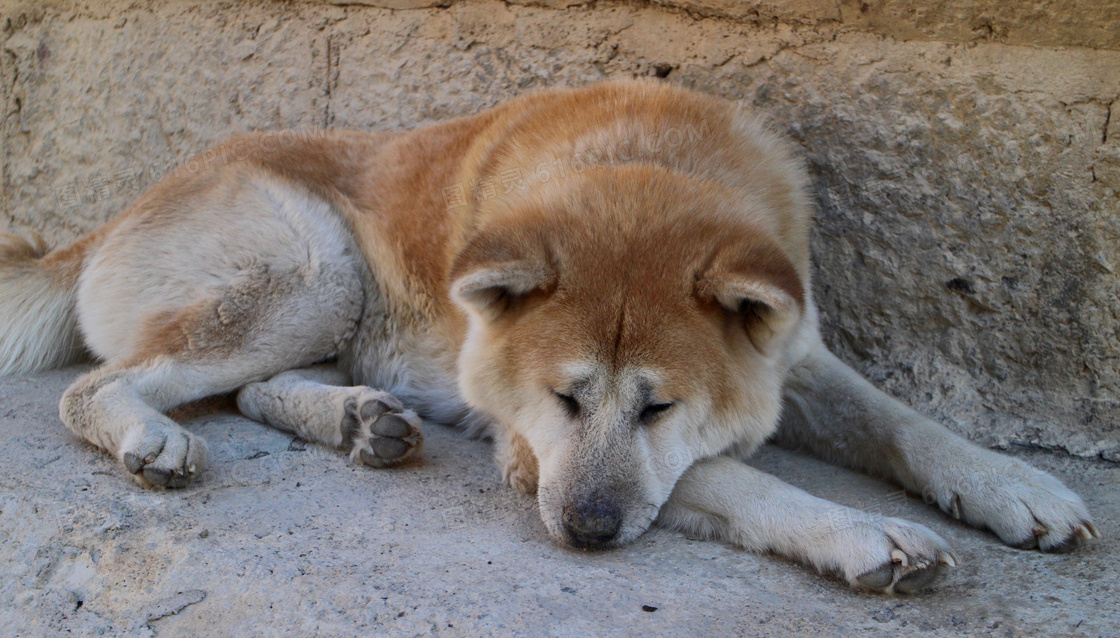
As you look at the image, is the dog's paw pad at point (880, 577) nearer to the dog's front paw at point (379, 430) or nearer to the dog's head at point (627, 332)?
the dog's head at point (627, 332)

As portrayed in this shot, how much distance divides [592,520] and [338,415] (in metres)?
1.17

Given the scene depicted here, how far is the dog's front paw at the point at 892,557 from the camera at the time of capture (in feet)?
7.27

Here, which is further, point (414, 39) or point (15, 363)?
point (414, 39)

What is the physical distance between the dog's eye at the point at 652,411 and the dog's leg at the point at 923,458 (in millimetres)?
921

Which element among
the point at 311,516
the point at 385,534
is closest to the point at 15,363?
the point at 311,516

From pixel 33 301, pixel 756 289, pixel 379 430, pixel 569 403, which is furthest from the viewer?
pixel 33 301

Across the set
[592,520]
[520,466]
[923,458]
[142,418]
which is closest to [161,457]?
[142,418]

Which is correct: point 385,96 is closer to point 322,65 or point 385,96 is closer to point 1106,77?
point 322,65

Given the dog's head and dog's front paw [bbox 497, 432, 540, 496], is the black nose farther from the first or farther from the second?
dog's front paw [bbox 497, 432, 540, 496]

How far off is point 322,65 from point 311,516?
267cm

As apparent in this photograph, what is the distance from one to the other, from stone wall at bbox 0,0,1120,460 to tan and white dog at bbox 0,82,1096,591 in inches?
17.1

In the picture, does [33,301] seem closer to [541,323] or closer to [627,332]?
[541,323]

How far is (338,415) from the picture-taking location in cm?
311

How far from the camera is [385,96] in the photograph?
14.3 feet
